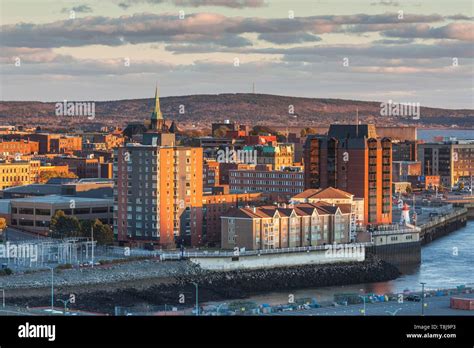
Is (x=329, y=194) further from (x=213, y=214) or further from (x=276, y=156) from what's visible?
(x=276, y=156)

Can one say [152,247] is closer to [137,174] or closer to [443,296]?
[137,174]

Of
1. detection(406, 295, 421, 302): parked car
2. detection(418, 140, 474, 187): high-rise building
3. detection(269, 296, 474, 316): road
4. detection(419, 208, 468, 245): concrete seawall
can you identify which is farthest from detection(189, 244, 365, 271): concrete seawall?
detection(418, 140, 474, 187): high-rise building

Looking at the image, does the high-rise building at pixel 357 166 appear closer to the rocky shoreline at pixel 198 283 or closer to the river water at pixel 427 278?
the river water at pixel 427 278

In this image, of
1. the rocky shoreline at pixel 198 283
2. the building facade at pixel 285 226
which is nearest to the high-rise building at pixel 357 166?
the building facade at pixel 285 226

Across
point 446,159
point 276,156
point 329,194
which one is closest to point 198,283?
point 329,194

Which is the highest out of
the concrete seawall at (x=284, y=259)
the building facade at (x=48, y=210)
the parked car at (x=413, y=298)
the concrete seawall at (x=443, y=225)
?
→ the building facade at (x=48, y=210)

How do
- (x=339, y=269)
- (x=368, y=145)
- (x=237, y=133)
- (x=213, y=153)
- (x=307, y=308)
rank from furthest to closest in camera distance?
(x=237, y=133) → (x=213, y=153) → (x=368, y=145) → (x=339, y=269) → (x=307, y=308)

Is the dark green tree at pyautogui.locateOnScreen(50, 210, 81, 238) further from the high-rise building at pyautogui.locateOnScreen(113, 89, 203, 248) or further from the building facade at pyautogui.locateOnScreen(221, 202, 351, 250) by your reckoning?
the building facade at pyautogui.locateOnScreen(221, 202, 351, 250)
